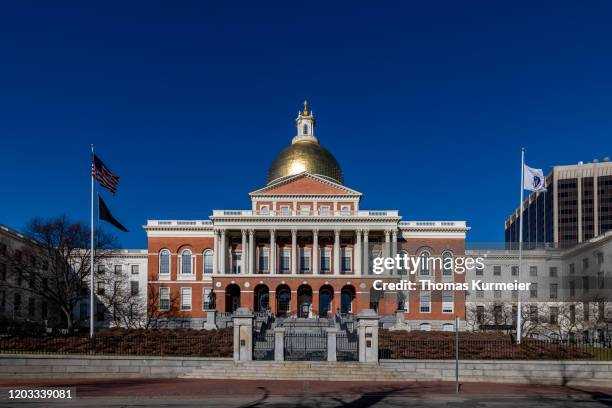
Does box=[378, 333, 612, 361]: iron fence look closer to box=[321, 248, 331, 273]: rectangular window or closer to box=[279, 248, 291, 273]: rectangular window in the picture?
box=[321, 248, 331, 273]: rectangular window

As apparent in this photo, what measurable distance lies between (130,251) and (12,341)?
58.9 m

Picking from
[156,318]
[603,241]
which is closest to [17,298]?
[156,318]

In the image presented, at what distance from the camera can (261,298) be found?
269 feet

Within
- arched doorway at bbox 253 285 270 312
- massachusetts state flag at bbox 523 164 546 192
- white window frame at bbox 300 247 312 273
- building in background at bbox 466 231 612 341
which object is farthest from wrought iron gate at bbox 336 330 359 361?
white window frame at bbox 300 247 312 273

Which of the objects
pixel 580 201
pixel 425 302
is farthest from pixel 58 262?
pixel 580 201

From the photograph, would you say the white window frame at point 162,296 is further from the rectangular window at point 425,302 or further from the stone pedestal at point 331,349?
the stone pedestal at point 331,349

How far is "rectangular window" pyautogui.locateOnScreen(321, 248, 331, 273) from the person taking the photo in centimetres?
8288

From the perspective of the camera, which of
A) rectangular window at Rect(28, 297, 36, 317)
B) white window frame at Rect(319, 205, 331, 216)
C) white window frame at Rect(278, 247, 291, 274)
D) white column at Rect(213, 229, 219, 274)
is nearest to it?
rectangular window at Rect(28, 297, 36, 317)

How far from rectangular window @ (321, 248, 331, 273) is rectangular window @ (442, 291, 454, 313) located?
14.4m

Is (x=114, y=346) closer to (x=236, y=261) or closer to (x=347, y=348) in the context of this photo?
(x=347, y=348)

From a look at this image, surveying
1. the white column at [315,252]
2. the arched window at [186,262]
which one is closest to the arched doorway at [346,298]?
the white column at [315,252]

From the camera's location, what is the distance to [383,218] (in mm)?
78875

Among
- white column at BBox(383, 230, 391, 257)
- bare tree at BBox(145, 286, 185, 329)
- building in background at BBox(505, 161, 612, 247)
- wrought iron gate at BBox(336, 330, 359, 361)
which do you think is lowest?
bare tree at BBox(145, 286, 185, 329)

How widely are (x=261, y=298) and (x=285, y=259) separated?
571 centimetres
